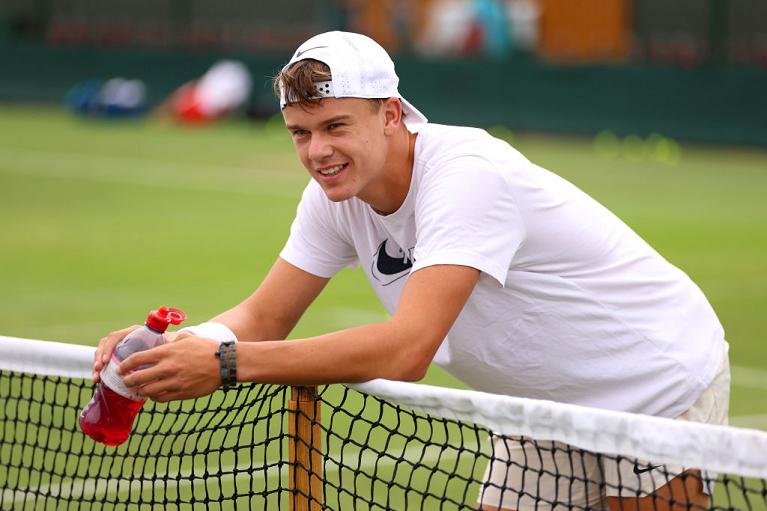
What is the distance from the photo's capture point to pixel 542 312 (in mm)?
3982

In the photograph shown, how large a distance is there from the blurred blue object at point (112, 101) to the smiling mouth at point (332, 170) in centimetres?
2437

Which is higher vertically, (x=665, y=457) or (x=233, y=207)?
(x=665, y=457)

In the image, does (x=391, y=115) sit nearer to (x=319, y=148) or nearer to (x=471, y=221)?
(x=319, y=148)

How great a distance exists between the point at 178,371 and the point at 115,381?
298 mm

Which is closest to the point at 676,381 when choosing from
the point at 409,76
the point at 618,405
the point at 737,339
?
the point at 618,405

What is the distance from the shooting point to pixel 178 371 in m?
3.68

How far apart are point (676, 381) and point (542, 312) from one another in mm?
434

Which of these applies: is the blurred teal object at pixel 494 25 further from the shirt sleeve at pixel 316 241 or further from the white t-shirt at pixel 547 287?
the white t-shirt at pixel 547 287

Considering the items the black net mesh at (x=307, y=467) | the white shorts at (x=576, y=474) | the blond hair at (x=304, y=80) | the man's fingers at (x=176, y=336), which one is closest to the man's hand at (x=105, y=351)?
the man's fingers at (x=176, y=336)

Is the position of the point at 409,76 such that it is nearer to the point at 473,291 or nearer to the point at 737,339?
the point at 737,339

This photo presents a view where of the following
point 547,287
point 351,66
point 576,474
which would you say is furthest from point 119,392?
point 576,474

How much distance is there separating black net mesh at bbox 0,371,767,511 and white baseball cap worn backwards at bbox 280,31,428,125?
2.82 feet

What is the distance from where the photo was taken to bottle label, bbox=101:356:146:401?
3862mm

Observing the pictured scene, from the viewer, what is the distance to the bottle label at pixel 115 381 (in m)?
3.86
